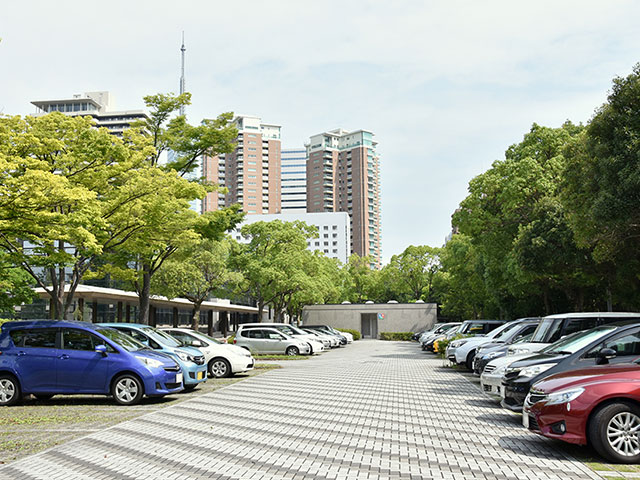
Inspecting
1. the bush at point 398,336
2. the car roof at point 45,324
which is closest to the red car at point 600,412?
the car roof at point 45,324

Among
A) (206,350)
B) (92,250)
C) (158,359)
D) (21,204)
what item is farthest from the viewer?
(206,350)

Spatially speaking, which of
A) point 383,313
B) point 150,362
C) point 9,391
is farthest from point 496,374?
point 383,313

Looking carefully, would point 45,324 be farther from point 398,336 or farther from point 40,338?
point 398,336

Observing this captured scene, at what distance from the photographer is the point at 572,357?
909 centimetres

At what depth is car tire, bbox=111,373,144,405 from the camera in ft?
39.0

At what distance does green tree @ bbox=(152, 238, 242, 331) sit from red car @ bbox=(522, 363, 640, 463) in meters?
35.1

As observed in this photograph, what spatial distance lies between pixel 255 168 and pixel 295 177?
14217 millimetres

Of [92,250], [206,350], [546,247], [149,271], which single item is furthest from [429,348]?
[92,250]

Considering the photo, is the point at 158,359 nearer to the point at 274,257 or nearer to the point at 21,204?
the point at 21,204

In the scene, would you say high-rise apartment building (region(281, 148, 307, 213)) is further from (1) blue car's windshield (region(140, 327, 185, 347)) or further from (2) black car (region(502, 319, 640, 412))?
(2) black car (region(502, 319, 640, 412))

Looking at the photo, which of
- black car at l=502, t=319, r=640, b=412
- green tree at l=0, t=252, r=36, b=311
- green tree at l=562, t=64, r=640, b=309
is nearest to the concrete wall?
green tree at l=0, t=252, r=36, b=311

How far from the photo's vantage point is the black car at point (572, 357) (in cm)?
865

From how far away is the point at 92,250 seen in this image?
1680cm

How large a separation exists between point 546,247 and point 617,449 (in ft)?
59.7
